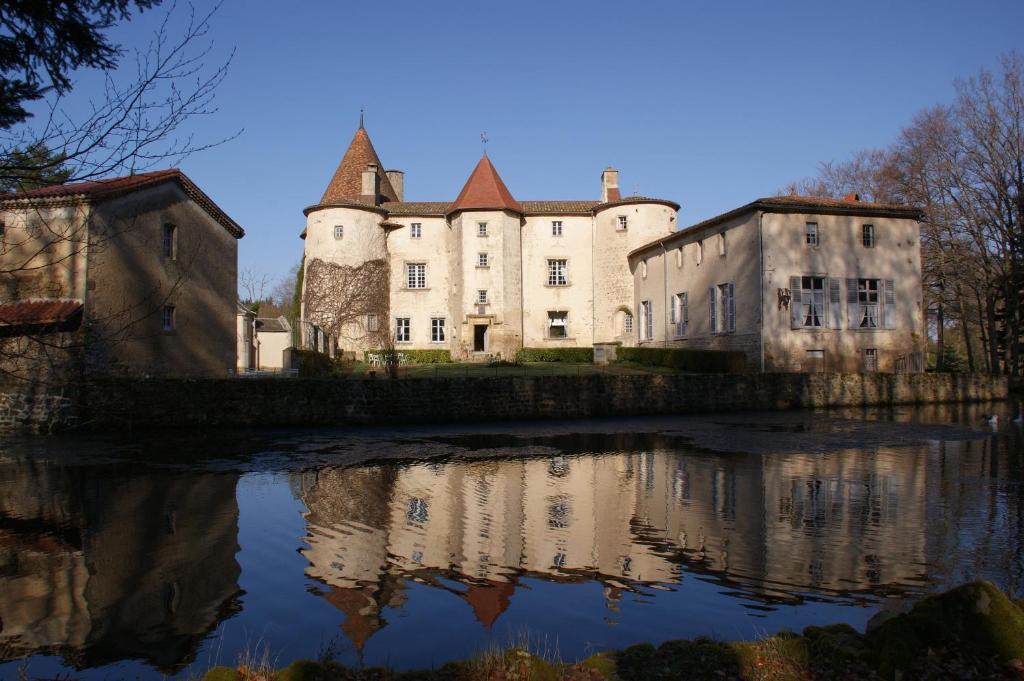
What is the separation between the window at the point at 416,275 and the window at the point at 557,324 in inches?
300

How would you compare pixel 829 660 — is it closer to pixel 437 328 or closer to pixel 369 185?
pixel 437 328

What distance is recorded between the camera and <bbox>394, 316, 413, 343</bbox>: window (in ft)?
137

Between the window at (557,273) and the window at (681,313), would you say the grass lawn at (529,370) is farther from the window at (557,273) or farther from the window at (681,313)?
the window at (557,273)

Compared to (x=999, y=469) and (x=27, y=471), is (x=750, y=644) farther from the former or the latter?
(x=27, y=471)

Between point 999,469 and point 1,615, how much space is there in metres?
14.2

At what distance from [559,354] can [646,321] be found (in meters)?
5.03

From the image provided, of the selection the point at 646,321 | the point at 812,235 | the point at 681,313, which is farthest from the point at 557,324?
the point at 812,235

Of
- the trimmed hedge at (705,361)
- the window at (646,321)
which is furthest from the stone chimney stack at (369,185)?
the trimmed hedge at (705,361)

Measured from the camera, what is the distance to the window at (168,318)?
2480 cm

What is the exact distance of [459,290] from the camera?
4066cm

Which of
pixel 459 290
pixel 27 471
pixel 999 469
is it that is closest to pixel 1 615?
pixel 27 471

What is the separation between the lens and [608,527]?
28.3 ft

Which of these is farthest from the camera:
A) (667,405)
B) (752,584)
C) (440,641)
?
(667,405)

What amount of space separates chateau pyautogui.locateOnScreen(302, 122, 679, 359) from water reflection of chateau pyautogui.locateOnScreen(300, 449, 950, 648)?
27.5 metres
